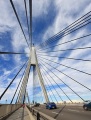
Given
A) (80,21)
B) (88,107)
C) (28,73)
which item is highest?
(28,73)

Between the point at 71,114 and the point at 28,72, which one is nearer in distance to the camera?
the point at 71,114

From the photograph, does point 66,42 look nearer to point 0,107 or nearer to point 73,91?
point 0,107

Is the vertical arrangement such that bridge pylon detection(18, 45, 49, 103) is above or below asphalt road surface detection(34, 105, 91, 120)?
above

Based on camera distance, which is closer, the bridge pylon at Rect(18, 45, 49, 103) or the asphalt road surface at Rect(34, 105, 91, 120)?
the asphalt road surface at Rect(34, 105, 91, 120)

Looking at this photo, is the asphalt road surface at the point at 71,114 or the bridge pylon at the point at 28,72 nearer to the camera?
the asphalt road surface at the point at 71,114

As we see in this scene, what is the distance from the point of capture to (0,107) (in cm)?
1944

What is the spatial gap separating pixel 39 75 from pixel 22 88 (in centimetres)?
596

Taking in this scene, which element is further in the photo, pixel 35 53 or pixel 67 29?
pixel 35 53

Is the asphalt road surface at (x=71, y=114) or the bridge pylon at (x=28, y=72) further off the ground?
the bridge pylon at (x=28, y=72)

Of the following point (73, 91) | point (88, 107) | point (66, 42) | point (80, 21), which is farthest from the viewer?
point (73, 91)

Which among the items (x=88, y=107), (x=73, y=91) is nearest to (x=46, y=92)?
(x=73, y=91)

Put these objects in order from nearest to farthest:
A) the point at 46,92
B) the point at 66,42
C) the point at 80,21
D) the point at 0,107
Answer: the point at 80,21 → the point at 0,107 → the point at 66,42 → the point at 46,92

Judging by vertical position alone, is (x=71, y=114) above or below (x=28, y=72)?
below

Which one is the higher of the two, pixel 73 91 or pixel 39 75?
pixel 39 75
